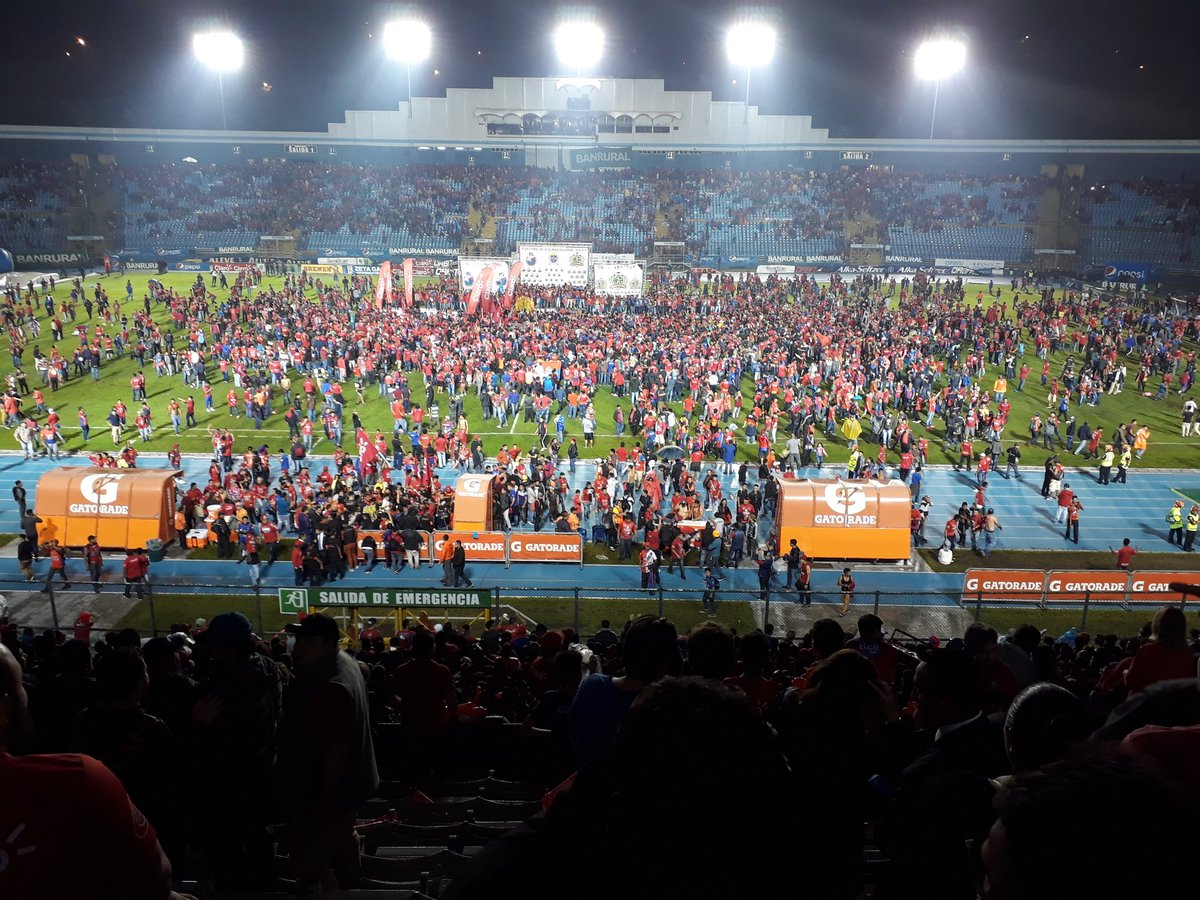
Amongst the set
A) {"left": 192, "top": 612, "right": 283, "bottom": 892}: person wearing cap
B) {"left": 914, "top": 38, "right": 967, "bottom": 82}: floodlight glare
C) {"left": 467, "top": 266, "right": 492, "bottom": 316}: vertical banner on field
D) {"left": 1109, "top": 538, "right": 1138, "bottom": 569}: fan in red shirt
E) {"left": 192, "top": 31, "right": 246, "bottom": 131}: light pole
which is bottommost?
{"left": 1109, "top": 538, "right": 1138, "bottom": 569}: fan in red shirt

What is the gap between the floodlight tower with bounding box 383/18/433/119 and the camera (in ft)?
243

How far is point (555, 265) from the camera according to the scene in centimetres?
5019

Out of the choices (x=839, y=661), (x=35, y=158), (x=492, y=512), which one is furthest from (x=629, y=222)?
(x=839, y=661)

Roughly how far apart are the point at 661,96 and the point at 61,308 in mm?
55806

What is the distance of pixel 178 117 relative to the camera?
78688 mm

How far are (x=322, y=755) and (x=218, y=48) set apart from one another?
82940mm

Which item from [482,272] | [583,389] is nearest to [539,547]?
[583,389]

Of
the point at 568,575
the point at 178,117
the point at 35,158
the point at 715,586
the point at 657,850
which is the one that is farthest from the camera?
the point at 178,117

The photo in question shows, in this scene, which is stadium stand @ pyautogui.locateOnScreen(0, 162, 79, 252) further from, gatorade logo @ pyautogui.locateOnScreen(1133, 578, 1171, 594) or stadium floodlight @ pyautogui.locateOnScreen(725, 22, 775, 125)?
gatorade logo @ pyautogui.locateOnScreen(1133, 578, 1171, 594)

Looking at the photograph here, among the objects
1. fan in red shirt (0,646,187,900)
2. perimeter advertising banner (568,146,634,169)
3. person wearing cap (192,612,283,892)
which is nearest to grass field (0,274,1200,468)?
person wearing cap (192,612,283,892)

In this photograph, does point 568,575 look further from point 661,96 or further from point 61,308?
point 661,96

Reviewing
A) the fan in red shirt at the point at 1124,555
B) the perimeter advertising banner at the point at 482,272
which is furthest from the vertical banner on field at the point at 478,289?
the fan in red shirt at the point at 1124,555

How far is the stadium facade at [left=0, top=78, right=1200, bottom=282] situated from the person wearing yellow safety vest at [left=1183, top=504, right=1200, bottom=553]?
1791 inches

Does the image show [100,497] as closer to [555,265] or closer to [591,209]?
[555,265]
